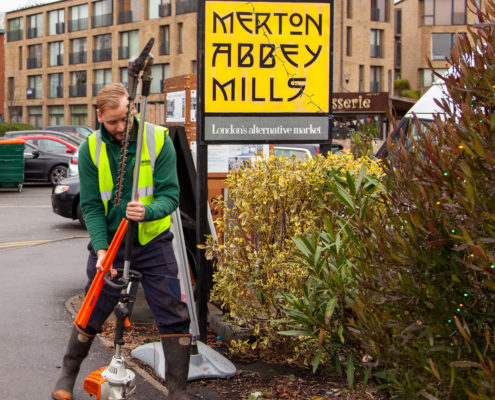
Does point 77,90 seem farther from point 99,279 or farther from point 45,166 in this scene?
point 99,279

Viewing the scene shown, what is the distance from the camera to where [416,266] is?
277cm

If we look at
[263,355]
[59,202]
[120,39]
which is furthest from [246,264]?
[120,39]

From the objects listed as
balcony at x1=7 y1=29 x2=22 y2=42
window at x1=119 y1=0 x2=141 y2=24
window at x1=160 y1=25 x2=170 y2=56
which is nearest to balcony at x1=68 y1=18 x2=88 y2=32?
window at x1=119 y1=0 x2=141 y2=24

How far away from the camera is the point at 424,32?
215 feet

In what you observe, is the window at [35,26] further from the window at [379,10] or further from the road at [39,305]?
the road at [39,305]

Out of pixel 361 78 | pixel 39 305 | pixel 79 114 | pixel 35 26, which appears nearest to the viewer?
pixel 39 305

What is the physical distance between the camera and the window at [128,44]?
6450 cm

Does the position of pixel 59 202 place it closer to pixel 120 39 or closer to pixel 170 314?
pixel 170 314

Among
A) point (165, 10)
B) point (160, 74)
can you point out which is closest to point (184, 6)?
point (165, 10)

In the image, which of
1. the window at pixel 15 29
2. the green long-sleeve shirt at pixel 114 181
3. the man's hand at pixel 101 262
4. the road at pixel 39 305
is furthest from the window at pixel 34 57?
the man's hand at pixel 101 262

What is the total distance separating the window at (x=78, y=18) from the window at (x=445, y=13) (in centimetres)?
3041

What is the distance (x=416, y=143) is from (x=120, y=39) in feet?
214

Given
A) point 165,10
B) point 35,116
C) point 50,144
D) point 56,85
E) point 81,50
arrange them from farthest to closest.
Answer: point 35,116
point 56,85
point 81,50
point 165,10
point 50,144

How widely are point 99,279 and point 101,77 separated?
66.0 m
